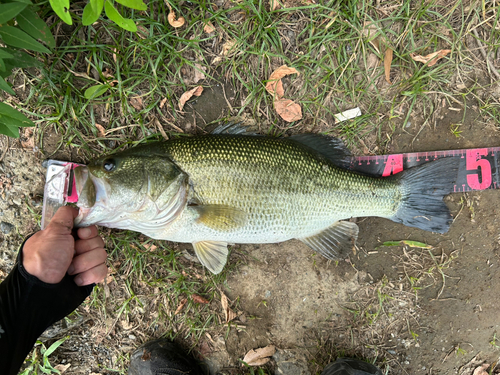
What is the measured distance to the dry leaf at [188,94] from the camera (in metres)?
2.98

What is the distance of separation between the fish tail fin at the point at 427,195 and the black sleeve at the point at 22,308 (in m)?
3.09

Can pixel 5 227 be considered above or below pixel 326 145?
below

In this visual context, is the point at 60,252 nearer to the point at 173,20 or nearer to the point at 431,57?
the point at 173,20

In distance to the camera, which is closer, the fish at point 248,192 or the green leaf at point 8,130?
the green leaf at point 8,130

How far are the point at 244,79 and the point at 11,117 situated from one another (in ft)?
6.49

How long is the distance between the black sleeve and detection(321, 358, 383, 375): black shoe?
253 cm

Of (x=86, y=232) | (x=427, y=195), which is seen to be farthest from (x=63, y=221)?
(x=427, y=195)

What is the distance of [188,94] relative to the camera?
9.78ft

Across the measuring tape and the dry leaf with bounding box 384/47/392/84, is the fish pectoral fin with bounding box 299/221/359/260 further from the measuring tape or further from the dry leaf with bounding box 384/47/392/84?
the dry leaf with bounding box 384/47/392/84

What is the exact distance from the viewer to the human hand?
2264mm

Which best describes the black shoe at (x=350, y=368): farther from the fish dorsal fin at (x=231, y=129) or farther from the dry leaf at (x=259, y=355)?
the fish dorsal fin at (x=231, y=129)

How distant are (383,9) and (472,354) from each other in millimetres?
3662

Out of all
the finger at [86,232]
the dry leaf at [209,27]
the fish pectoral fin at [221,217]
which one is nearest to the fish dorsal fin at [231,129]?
the fish pectoral fin at [221,217]

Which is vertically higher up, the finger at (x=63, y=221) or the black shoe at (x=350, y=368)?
the finger at (x=63, y=221)
